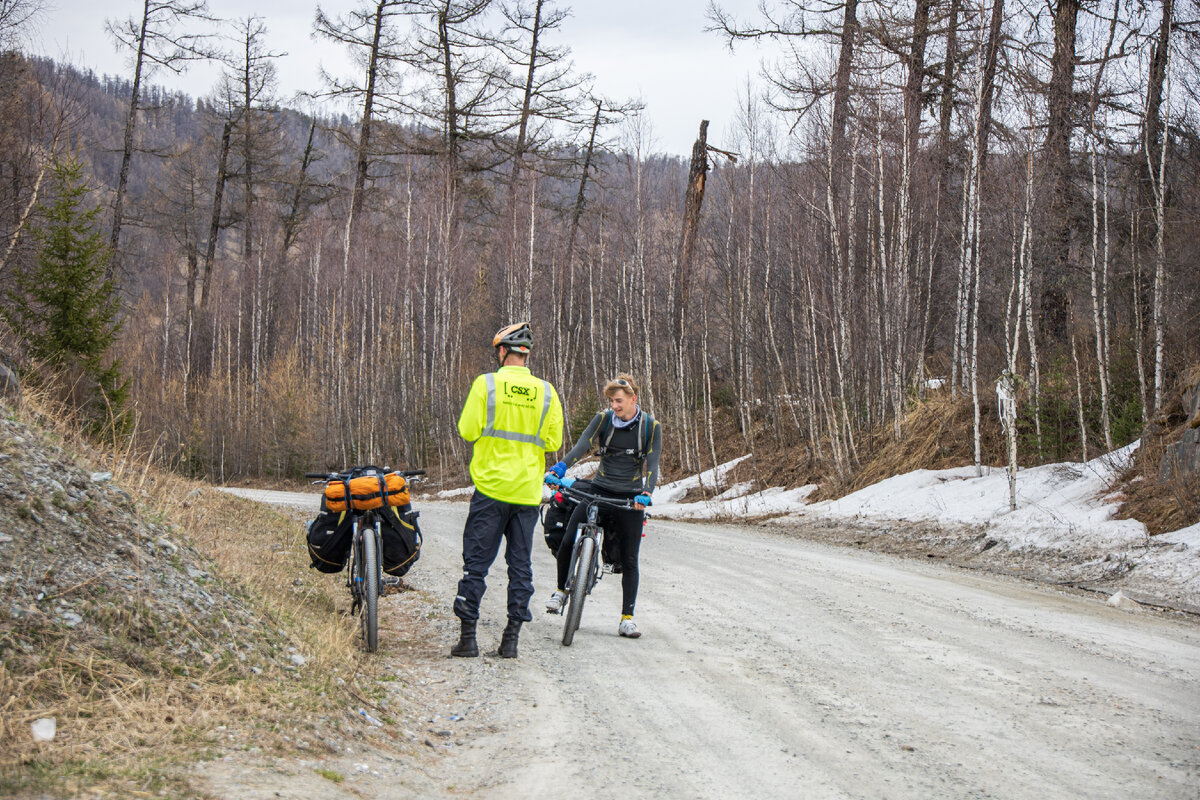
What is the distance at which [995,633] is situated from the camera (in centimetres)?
713

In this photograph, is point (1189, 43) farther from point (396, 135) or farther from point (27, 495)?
point (396, 135)

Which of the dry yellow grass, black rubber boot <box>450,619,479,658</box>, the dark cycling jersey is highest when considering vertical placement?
the dark cycling jersey

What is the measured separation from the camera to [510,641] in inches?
250

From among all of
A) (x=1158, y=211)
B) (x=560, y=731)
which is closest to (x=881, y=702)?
(x=560, y=731)

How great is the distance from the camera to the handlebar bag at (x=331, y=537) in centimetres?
668

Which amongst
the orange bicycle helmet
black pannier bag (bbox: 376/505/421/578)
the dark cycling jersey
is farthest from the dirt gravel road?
the orange bicycle helmet

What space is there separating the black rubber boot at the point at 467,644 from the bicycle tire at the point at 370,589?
56cm

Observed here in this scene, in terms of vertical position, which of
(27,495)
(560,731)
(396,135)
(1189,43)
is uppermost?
(396,135)

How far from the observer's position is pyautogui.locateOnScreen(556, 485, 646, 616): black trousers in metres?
7.19

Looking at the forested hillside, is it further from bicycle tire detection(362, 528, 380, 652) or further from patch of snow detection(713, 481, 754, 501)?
bicycle tire detection(362, 528, 380, 652)

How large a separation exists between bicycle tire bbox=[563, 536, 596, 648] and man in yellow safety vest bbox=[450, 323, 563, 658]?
0.44 m

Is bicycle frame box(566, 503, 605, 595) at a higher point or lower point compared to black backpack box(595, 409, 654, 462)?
lower

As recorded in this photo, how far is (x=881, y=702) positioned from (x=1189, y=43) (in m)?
15.5

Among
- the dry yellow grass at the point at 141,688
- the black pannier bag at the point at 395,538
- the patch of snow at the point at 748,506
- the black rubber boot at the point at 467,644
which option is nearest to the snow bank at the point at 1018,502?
the patch of snow at the point at 748,506
